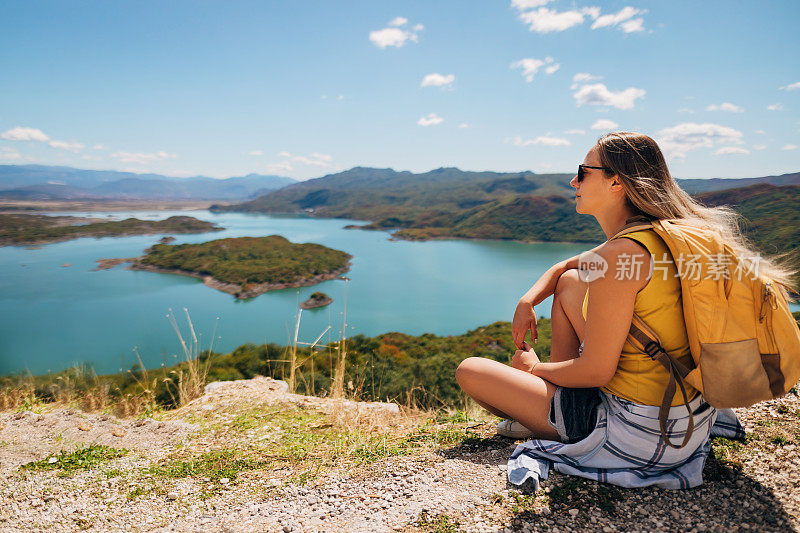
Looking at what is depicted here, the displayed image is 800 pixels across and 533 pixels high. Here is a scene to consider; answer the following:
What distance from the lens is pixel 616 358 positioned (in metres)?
1.38

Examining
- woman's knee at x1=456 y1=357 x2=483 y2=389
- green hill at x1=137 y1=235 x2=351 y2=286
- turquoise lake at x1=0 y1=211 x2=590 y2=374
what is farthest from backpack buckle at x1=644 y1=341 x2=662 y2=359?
green hill at x1=137 y1=235 x2=351 y2=286

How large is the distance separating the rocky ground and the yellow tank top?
45 centimetres

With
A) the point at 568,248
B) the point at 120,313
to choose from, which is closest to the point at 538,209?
the point at 568,248

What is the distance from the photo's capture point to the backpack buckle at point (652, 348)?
4.40 ft

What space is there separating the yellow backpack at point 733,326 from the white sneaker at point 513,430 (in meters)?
1.03

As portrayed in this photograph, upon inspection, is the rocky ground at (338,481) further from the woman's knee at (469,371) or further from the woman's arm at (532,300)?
the woman's arm at (532,300)

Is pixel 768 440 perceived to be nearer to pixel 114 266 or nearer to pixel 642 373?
pixel 642 373

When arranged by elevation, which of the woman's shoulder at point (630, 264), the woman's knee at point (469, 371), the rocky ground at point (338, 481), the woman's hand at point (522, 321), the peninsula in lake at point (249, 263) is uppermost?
the woman's shoulder at point (630, 264)

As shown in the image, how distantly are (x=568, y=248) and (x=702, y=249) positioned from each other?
82014mm

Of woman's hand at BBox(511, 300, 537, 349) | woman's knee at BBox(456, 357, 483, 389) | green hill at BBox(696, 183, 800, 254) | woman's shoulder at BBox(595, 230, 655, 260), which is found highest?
green hill at BBox(696, 183, 800, 254)

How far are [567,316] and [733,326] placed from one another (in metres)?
0.64

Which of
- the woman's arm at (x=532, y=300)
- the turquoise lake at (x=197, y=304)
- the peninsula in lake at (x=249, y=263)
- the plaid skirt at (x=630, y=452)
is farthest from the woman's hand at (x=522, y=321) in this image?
the peninsula in lake at (x=249, y=263)

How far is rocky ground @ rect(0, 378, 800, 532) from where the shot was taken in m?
1.48

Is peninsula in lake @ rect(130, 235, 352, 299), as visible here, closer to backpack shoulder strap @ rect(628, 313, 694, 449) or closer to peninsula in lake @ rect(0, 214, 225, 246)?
peninsula in lake @ rect(0, 214, 225, 246)
